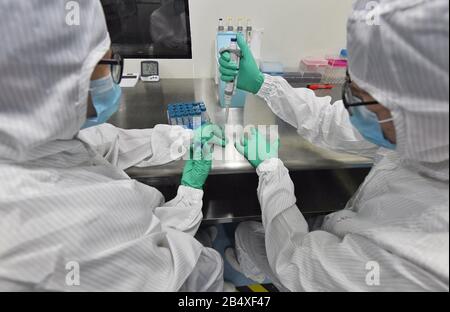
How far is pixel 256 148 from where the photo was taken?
3.21 feet

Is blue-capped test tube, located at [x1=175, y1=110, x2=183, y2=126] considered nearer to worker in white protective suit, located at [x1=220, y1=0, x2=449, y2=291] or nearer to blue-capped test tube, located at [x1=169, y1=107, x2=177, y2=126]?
blue-capped test tube, located at [x1=169, y1=107, x2=177, y2=126]

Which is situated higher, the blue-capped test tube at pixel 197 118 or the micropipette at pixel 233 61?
the micropipette at pixel 233 61

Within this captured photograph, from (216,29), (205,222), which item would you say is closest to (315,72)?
(216,29)

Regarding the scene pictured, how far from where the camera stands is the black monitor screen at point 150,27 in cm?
120

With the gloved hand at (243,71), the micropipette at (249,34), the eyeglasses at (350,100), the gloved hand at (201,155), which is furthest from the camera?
the micropipette at (249,34)

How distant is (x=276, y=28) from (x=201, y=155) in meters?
0.88

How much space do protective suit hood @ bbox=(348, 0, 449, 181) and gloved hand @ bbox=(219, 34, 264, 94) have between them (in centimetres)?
54

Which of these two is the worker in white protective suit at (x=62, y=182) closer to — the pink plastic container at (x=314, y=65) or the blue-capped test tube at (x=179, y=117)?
the blue-capped test tube at (x=179, y=117)

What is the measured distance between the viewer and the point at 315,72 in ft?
4.88

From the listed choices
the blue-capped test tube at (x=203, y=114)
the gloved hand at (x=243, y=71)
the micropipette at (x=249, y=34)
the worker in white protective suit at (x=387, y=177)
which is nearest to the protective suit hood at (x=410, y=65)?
the worker in white protective suit at (x=387, y=177)

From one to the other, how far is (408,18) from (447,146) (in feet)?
0.81

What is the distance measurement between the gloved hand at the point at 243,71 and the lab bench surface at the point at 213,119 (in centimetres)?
16

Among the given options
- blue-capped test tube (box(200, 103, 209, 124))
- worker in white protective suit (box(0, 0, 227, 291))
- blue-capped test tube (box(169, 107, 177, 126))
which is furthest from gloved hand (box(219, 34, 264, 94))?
worker in white protective suit (box(0, 0, 227, 291))

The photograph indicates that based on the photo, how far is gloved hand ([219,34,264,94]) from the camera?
1.06m
